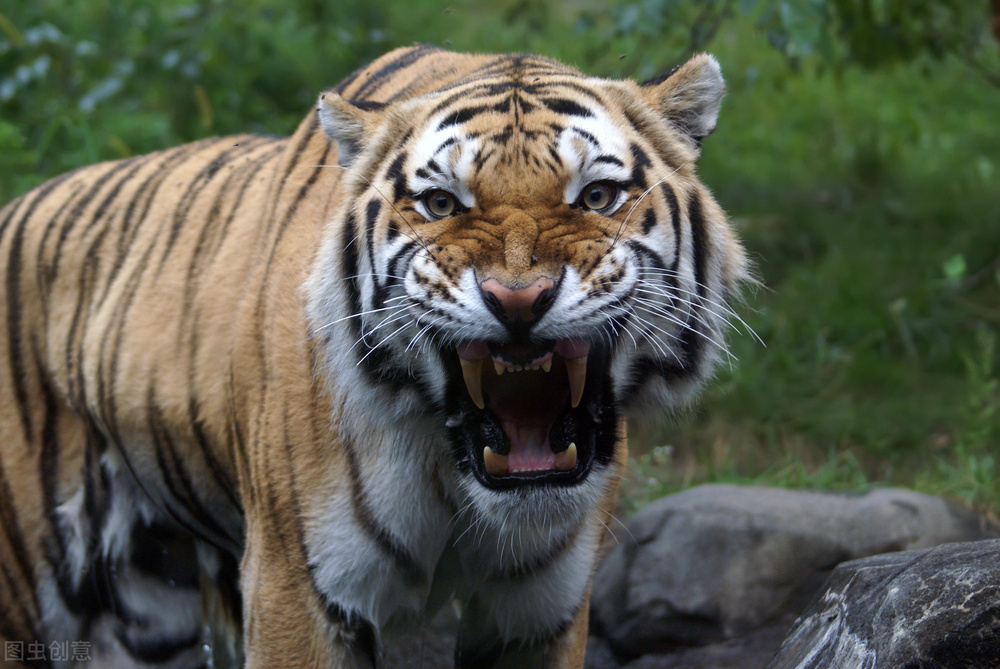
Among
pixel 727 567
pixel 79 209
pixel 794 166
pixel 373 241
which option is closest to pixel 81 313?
pixel 79 209

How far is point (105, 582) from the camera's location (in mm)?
2742

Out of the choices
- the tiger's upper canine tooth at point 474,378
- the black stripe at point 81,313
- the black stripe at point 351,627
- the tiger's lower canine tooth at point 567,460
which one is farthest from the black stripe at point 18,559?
the tiger's lower canine tooth at point 567,460

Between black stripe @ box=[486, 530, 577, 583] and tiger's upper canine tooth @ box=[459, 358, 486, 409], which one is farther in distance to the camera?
black stripe @ box=[486, 530, 577, 583]

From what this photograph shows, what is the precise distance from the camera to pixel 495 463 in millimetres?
1903

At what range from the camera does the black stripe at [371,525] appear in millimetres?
2037

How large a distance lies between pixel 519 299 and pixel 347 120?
0.65 m

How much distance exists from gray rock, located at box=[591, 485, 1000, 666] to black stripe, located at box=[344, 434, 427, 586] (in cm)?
122

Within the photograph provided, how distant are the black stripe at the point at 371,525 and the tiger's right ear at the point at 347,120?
1.92ft

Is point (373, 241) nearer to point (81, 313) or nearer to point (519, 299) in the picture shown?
point (519, 299)

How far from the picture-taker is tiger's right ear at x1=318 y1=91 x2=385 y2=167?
2084 millimetres

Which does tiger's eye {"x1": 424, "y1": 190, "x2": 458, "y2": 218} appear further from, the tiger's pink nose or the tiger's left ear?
the tiger's left ear

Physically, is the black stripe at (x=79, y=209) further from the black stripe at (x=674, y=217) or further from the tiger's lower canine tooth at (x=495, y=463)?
the black stripe at (x=674, y=217)

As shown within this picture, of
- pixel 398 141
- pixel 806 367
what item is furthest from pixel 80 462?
pixel 806 367

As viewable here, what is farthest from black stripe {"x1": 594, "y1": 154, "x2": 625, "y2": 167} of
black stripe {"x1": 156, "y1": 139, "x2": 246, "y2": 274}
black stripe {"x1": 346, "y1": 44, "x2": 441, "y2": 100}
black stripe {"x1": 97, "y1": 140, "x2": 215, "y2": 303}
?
black stripe {"x1": 97, "y1": 140, "x2": 215, "y2": 303}
